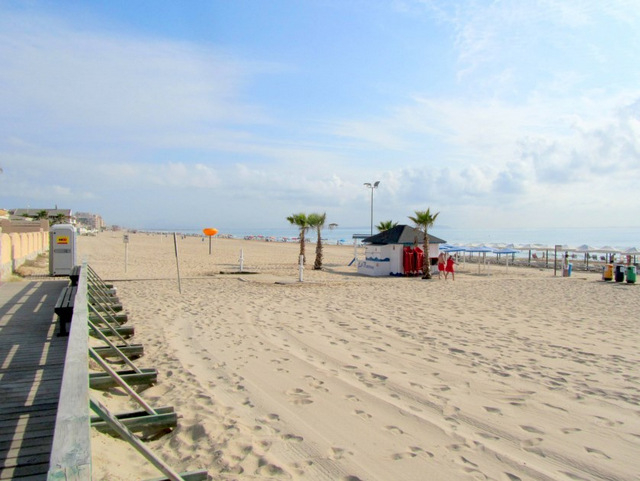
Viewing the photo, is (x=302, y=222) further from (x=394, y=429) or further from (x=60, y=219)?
(x=60, y=219)

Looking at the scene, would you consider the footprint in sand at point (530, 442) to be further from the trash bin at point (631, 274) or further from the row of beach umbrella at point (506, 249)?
the row of beach umbrella at point (506, 249)

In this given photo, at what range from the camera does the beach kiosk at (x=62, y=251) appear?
1562 centimetres

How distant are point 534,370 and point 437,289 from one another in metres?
10.1

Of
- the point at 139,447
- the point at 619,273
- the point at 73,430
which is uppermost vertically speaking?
the point at 73,430

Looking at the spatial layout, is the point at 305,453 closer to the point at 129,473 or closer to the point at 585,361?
the point at 129,473

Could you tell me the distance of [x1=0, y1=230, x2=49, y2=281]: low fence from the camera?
14.0 meters

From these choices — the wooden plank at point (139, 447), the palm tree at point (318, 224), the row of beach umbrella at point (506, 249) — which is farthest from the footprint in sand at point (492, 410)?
the row of beach umbrella at point (506, 249)

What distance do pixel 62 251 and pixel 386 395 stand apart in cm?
1440

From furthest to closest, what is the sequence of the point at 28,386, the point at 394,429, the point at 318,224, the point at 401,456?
the point at 318,224 < the point at 28,386 < the point at 394,429 < the point at 401,456

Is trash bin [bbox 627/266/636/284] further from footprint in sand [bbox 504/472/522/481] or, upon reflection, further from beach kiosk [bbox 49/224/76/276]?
beach kiosk [bbox 49/224/76/276]

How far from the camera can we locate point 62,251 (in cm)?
1587

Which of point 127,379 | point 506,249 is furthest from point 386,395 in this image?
point 506,249

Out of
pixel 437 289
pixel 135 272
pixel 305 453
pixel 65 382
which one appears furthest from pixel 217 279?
pixel 65 382

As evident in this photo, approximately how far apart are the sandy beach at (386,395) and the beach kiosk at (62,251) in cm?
691
